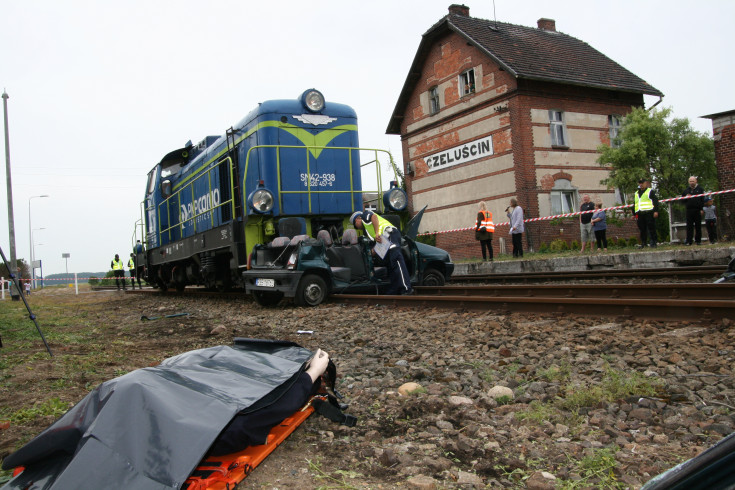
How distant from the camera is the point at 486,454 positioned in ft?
8.27

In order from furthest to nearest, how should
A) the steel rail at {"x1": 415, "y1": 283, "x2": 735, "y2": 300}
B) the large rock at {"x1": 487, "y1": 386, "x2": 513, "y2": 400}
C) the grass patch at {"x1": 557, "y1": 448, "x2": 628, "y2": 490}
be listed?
1. the steel rail at {"x1": 415, "y1": 283, "x2": 735, "y2": 300}
2. the large rock at {"x1": 487, "y1": 386, "x2": 513, "y2": 400}
3. the grass patch at {"x1": 557, "y1": 448, "x2": 628, "y2": 490}

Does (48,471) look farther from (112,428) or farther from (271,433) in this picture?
(271,433)

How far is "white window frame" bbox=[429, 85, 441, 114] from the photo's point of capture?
77.4 ft

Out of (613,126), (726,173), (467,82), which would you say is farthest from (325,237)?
(613,126)

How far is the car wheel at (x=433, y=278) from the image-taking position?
32.0 feet

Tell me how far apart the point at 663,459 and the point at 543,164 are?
757 inches

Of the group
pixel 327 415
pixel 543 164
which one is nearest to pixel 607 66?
pixel 543 164

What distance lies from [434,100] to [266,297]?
16.8 m

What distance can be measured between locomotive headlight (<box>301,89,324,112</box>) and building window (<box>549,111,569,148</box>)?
1326cm

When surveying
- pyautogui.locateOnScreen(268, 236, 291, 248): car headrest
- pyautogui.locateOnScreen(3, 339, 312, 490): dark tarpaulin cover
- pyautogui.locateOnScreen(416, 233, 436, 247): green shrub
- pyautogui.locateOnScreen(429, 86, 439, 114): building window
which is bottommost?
pyautogui.locateOnScreen(3, 339, 312, 490): dark tarpaulin cover

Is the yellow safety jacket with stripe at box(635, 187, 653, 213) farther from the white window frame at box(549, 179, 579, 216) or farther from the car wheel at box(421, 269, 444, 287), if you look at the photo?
the white window frame at box(549, 179, 579, 216)

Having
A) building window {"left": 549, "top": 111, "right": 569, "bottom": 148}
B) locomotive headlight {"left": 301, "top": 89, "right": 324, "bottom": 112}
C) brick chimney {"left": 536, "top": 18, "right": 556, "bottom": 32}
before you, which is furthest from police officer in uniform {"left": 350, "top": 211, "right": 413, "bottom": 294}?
brick chimney {"left": 536, "top": 18, "right": 556, "bottom": 32}

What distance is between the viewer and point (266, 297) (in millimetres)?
9336

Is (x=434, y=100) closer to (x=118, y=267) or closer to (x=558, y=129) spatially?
(x=558, y=129)
